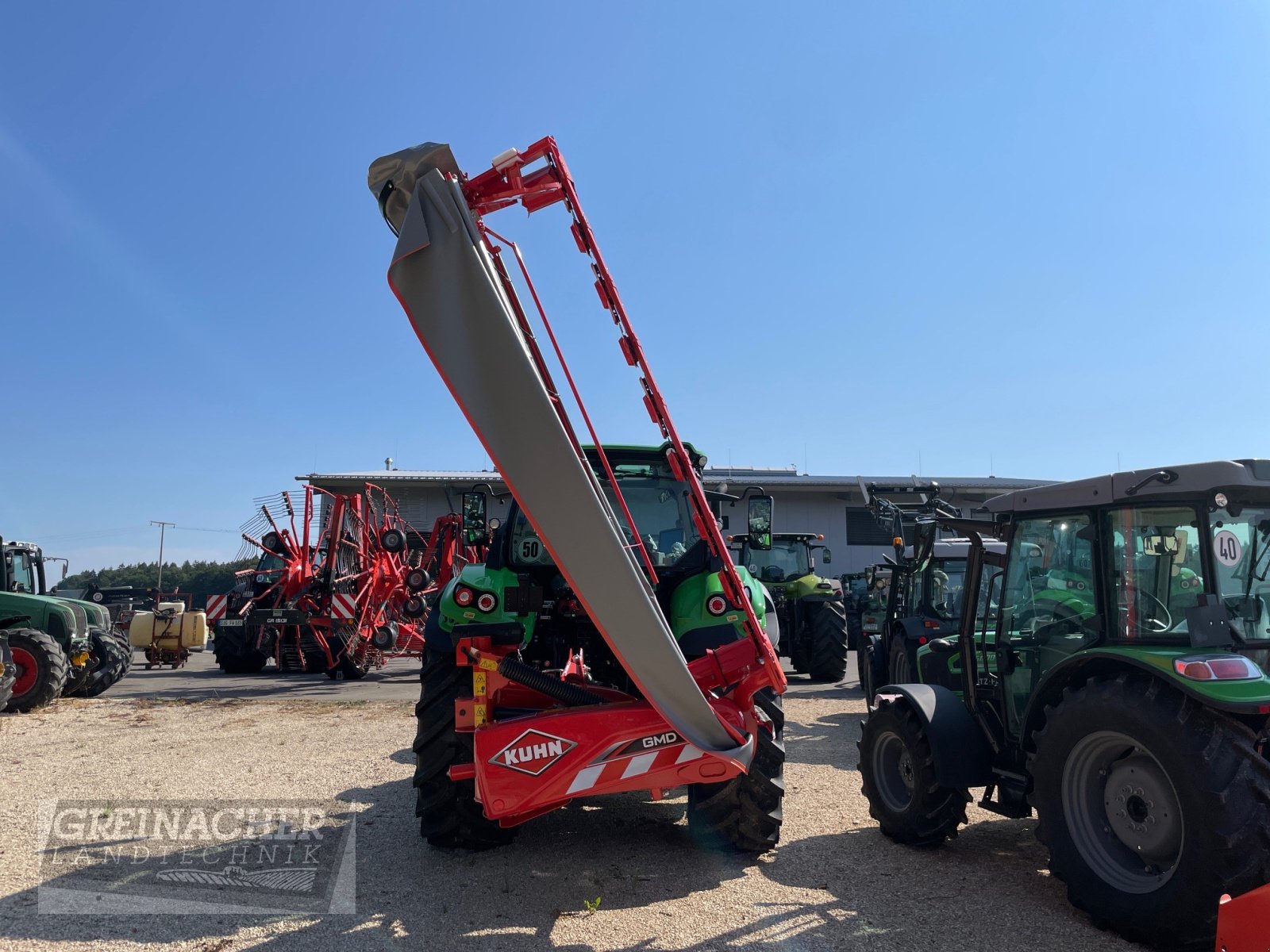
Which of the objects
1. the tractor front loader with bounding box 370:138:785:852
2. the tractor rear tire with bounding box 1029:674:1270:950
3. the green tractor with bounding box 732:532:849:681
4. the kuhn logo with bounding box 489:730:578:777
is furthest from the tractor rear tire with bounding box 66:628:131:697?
the tractor rear tire with bounding box 1029:674:1270:950

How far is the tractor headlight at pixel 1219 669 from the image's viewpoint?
3260 mm

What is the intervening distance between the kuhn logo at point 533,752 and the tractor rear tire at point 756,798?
101 cm

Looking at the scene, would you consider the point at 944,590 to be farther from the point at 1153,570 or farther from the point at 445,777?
the point at 445,777

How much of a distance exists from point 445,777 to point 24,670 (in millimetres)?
8561

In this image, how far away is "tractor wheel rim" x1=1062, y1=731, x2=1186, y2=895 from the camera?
3439mm

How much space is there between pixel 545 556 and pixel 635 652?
2124 millimetres

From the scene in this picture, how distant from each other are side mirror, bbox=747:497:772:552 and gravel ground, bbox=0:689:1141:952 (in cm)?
173

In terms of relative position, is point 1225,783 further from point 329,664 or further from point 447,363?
point 329,664

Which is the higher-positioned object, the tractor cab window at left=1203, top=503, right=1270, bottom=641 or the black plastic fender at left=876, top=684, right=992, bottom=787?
the tractor cab window at left=1203, top=503, right=1270, bottom=641

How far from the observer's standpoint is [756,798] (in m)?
4.40

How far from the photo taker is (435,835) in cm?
450

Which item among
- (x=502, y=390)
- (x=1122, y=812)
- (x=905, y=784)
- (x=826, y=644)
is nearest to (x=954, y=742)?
(x=905, y=784)

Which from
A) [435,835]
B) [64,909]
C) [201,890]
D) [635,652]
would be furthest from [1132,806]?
[64,909]

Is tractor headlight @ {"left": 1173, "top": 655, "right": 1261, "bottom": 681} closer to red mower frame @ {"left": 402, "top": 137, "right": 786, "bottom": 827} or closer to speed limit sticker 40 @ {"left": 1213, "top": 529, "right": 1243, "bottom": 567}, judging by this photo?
speed limit sticker 40 @ {"left": 1213, "top": 529, "right": 1243, "bottom": 567}
